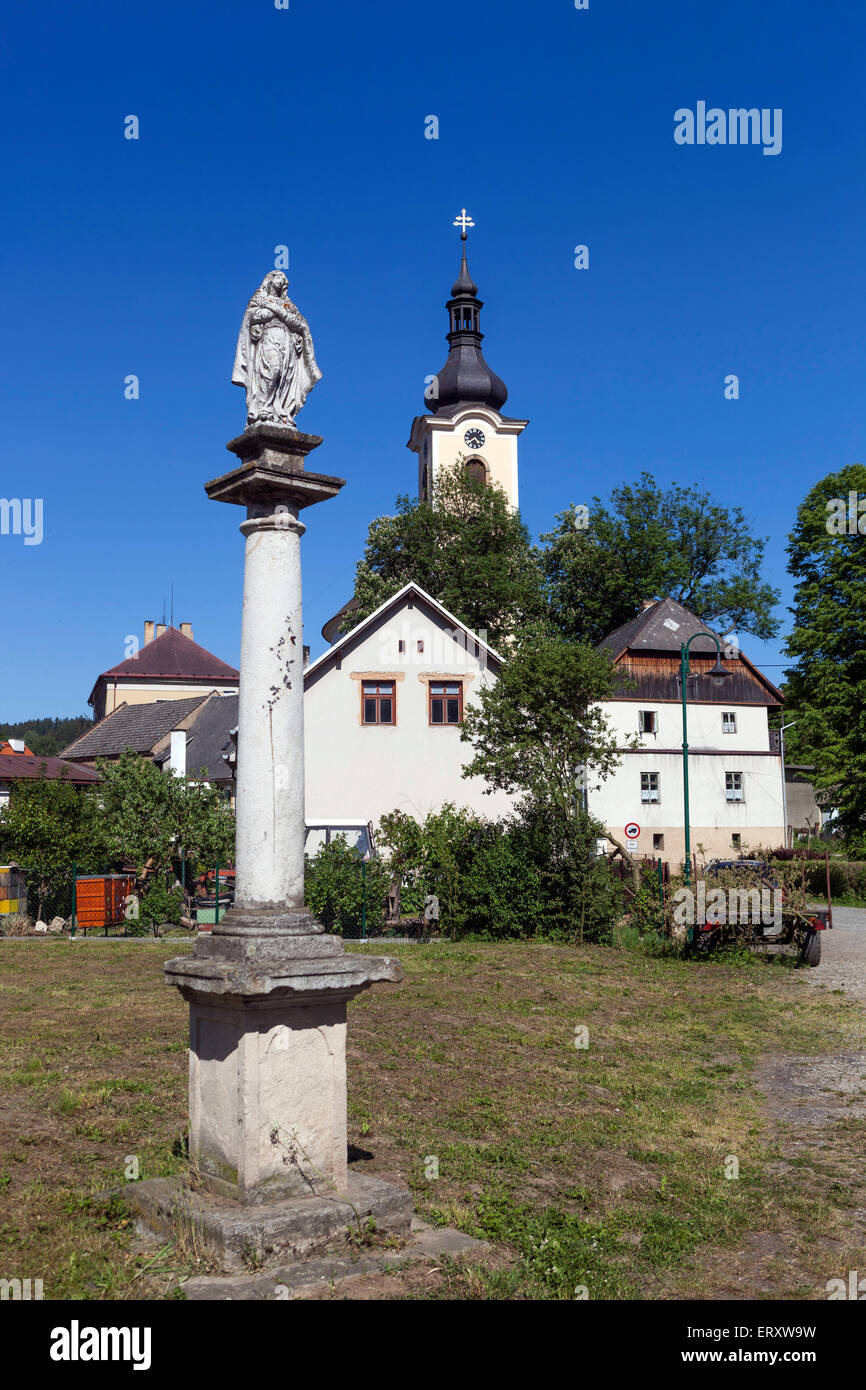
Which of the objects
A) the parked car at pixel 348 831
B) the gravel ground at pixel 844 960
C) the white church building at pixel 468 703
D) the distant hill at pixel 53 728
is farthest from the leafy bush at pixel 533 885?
the distant hill at pixel 53 728

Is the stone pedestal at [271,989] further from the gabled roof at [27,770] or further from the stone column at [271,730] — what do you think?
the gabled roof at [27,770]

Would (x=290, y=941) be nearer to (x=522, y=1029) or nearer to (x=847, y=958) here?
(x=522, y=1029)

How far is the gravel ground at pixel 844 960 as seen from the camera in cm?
1669

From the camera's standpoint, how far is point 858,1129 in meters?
8.55

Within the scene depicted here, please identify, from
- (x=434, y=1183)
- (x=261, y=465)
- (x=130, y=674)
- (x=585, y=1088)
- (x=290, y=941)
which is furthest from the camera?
Answer: (x=130, y=674)

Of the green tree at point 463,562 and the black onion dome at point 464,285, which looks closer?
the green tree at point 463,562

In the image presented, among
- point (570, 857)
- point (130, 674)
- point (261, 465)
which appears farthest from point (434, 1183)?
point (130, 674)

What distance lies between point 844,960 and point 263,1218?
55.1ft

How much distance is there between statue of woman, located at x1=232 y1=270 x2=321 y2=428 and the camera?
6426mm

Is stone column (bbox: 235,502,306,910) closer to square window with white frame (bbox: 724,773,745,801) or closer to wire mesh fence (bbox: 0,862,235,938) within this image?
wire mesh fence (bbox: 0,862,235,938)

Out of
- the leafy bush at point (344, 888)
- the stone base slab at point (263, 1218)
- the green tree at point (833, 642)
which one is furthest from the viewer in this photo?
the green tree at point (833, 642)

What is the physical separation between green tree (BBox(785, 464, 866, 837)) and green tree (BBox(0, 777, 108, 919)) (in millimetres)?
23721

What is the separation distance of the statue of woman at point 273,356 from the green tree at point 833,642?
33.2 metres

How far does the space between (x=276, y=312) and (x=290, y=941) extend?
11.6 feet
